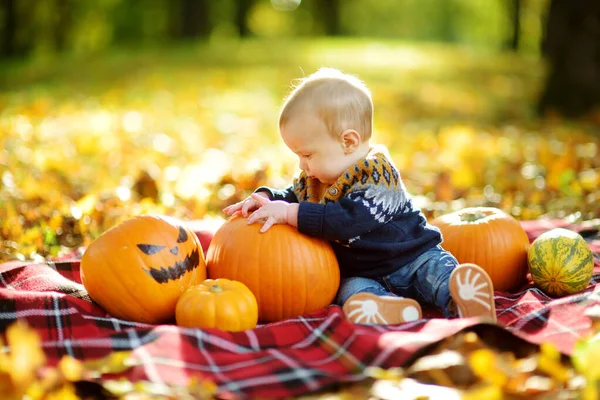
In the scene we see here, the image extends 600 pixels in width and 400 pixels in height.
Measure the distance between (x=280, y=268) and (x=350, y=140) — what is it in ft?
2.14

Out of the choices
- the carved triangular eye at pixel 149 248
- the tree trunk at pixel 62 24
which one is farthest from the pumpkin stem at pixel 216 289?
the tree trunk at pixel 62 24

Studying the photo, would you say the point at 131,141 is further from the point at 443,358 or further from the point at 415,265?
the point at 443,358

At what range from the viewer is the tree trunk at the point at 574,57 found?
30.6 ft

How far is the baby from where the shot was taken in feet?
9.78

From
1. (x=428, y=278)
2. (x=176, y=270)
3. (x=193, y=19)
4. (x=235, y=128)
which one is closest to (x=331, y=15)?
(x=193, y=19)

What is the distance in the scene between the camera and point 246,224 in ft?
10.2

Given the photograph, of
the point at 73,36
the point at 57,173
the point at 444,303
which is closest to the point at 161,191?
the point at 57,173

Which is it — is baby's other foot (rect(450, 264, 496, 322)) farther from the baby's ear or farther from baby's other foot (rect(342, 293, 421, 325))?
the baby's ear

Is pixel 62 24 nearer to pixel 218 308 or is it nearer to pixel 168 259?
pixel 168 259

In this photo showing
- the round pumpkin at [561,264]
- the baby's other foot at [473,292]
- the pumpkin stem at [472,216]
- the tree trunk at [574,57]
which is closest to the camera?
the baby's other foot at [473,292]

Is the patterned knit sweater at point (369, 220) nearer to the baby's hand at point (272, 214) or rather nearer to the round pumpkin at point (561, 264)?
the baby's hand at point (272, 214)

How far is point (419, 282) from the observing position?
10.2 ft

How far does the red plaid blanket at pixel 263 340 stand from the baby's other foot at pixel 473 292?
0.14 meters

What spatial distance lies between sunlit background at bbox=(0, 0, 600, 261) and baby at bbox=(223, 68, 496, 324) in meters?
1.56
